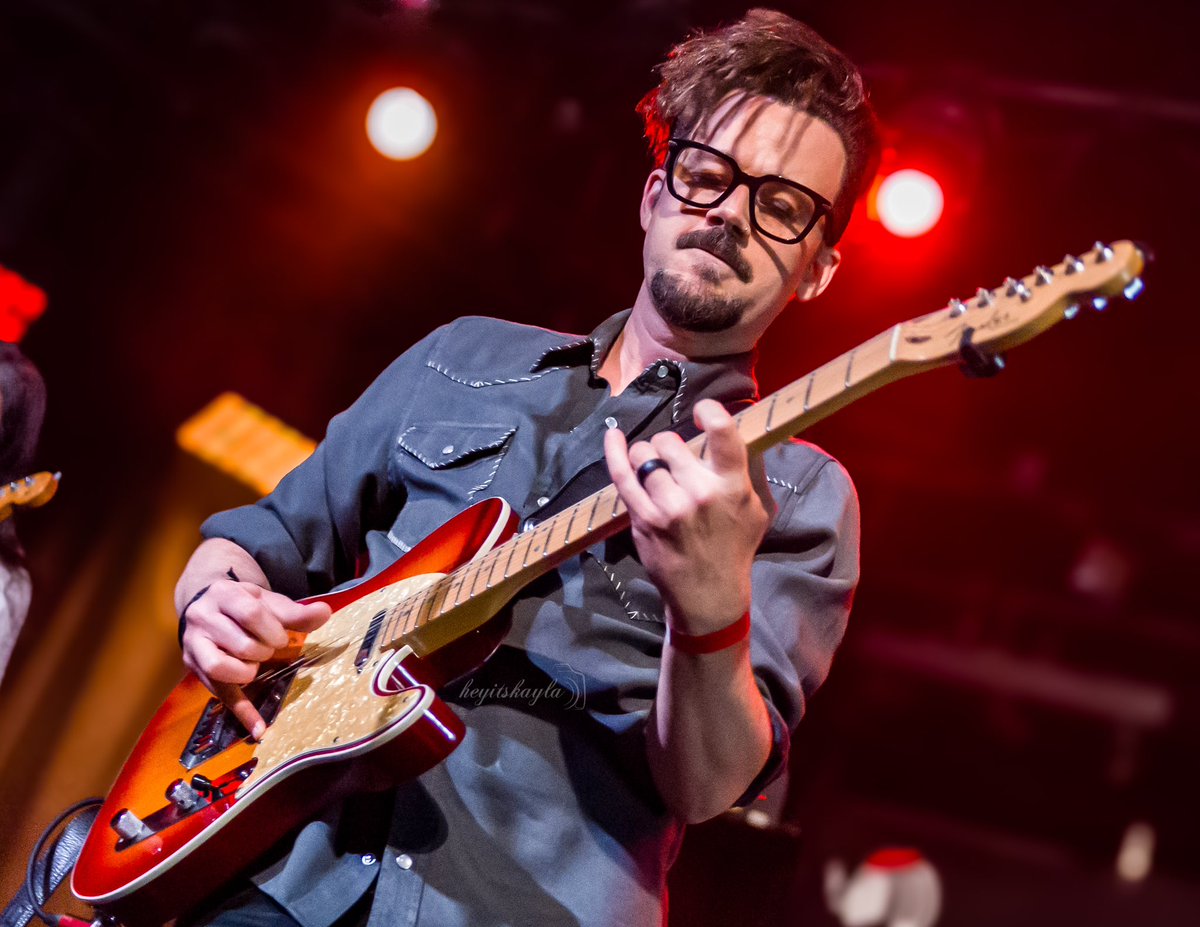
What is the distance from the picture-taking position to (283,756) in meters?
1.79

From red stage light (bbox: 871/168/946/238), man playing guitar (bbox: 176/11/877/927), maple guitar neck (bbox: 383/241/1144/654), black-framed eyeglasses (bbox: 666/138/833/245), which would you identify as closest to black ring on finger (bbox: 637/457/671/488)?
man playing guitar (bbox: 176/11/877/927)

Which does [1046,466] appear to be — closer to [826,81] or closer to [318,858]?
[826,81]

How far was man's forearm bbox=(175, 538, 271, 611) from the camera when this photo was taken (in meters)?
2.21

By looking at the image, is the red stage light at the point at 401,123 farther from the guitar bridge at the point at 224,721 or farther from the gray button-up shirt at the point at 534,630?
the guitar bridge at the point at 224,721

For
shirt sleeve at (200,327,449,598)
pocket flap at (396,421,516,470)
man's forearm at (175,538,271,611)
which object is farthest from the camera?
shirt sleeve at (200,327,449,598)

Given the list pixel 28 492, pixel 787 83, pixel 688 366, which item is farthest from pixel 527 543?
pixel 28 492

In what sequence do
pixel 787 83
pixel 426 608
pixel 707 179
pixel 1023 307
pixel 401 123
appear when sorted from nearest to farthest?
pixel 1023 307, pixel 426 608, pixel 707 179, pixel 787 83, pixel 401 123

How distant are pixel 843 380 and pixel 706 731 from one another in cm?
57

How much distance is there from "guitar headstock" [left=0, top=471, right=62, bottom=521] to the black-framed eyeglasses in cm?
188

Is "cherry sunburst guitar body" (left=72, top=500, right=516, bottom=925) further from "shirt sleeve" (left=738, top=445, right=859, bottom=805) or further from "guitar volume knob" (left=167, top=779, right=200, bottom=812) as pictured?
"shirt sleeve" (left=738, top=445, right=859, bottom=805)

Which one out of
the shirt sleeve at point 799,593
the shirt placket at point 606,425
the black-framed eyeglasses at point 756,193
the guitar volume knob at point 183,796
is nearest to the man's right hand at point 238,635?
the guitar volume knob at point 183,796

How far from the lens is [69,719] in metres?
6.25

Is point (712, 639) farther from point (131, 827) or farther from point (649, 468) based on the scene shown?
point (131, 827)

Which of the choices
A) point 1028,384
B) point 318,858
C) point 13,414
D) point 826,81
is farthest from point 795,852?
point 1028,384
